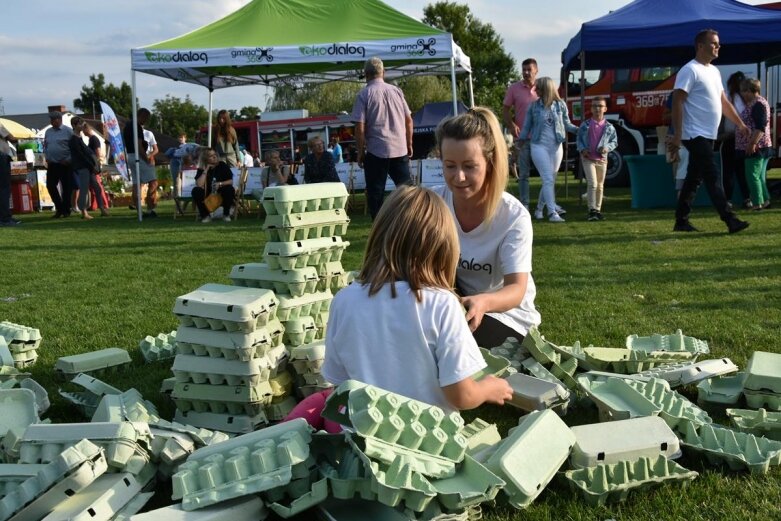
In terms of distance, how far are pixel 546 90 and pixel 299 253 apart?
7.48 meters

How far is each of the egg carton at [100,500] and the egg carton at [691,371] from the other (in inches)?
91.0

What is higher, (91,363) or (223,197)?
(223,197)

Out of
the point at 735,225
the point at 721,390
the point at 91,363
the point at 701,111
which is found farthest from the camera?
the point at 735,225

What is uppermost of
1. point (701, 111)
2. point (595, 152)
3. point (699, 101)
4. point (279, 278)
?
point (699, 101)

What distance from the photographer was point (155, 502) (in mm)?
2541

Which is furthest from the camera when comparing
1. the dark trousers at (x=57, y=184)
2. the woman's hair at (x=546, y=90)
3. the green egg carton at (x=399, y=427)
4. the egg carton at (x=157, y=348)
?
the dark trousers at (x=57, y=184)

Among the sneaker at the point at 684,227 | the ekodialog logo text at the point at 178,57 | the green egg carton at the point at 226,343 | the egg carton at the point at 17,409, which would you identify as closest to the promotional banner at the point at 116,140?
the ekodialog logo text at the point at 178,57

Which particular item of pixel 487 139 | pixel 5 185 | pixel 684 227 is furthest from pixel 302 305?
pixel 5 185

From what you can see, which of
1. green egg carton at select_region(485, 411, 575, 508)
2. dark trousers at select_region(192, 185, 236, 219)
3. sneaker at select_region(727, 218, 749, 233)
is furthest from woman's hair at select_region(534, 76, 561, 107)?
green egg carton at select_region(485, 411, 575, 508)

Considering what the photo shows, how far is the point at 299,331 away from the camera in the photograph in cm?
348

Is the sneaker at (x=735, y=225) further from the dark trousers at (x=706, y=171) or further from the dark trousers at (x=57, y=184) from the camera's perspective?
the dark trousers at (x=57, y=184)

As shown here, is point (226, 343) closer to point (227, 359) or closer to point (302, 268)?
point (227, 359)

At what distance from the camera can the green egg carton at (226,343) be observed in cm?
303

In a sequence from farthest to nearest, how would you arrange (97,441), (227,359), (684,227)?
(684,227)
(227,359)
(97,441)
